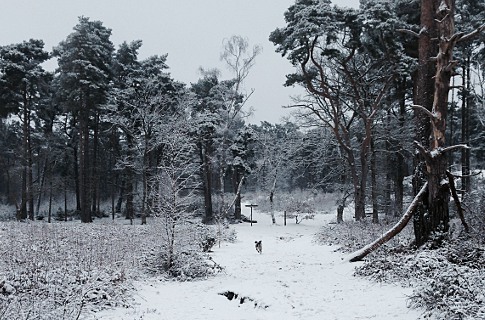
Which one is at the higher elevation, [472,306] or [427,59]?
[427,59]

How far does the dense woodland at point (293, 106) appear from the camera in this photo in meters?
11.5

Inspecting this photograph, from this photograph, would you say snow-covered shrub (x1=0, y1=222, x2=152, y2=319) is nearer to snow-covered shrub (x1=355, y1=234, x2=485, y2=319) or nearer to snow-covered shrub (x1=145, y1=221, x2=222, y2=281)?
snow-covered shrub (x1=145, y1=221, x2=222, y2=281)

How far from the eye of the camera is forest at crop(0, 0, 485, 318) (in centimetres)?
976

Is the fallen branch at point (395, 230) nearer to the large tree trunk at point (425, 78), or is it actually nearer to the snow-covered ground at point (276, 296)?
the snow-covered ground at point (276, 296)

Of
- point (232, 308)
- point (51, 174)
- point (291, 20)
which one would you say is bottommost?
point (232, 308)

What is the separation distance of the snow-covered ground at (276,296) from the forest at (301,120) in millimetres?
1497

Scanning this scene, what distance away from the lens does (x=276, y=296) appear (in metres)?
7.96

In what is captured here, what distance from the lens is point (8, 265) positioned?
26.9 feet

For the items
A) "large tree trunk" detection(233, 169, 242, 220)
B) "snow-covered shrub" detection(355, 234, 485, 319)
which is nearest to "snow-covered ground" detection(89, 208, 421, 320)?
"snow-covered shrub" detection(355, 234, 485, 319)

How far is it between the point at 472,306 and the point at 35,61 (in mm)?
31810

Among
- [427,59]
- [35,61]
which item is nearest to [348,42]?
[427,59]

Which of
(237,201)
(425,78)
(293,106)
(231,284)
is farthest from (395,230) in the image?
(237,201)

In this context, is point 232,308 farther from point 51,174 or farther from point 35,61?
point 51,174

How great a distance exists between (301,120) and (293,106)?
2.85 meters
